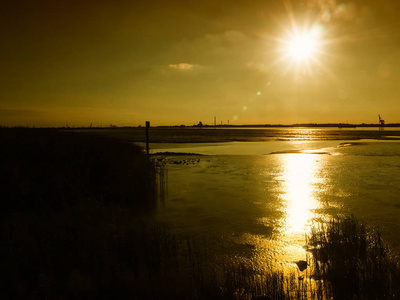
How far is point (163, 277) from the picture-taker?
5758 mm

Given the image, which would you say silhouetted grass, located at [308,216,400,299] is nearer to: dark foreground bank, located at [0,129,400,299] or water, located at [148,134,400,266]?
dark foreground bank, located at [0,129,400,299]

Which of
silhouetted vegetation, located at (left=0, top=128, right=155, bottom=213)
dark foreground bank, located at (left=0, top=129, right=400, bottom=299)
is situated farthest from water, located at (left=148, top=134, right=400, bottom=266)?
silhouetted vegetation, located at (left=0, top=128, right=155, bottom=213)

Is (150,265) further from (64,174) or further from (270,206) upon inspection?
(64,174)

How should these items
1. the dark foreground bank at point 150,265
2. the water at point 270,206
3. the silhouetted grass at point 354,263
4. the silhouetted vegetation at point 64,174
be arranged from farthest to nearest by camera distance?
the silhouetted vegetation at point 64,174 → the water at point 270,206 → the silhouetted grass at point 354,263 → the dark foreground bank at point 150,265

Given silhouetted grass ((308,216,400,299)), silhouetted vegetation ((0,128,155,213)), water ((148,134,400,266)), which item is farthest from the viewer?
silhouetted vegetation ((0,128,155,213))

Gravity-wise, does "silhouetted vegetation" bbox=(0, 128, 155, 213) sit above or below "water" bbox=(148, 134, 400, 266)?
above

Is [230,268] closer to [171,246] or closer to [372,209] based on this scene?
[171,246]

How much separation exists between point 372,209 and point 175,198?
8.09m

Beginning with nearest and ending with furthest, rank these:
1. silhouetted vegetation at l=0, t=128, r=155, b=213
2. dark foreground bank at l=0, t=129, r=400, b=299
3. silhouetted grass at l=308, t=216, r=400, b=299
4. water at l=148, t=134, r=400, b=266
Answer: dark foreground bank at l=0, t=129, r=400, b=299
silhouetted grass at l=308, t=216, r=400, b=299
water at l=148, t=134, r=400, b=266
silhouetted vegetation at l=0, t=128, r=155, b=213

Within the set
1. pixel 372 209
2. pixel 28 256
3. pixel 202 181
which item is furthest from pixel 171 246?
pixel 202 181

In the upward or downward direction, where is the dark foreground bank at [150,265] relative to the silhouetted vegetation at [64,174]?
downward

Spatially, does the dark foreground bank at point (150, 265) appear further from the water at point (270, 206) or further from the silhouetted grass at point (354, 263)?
the water at point (270, 206)

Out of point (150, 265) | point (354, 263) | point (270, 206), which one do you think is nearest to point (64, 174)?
point (150, 265)

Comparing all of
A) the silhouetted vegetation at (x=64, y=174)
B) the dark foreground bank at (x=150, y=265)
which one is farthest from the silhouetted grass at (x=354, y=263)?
the silhouetted vegetation at (x=64, y=174)
